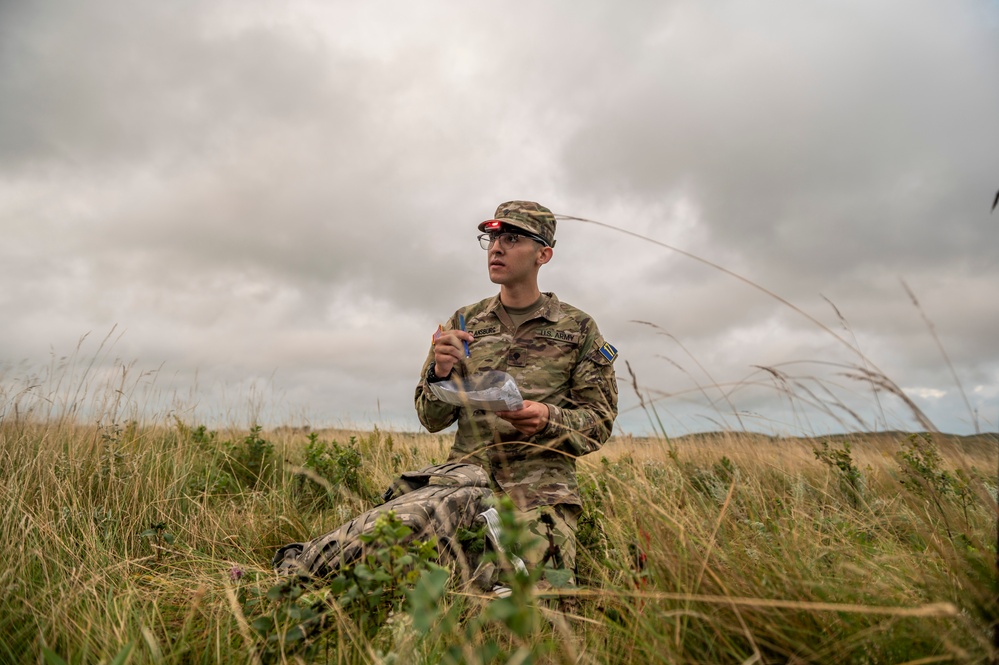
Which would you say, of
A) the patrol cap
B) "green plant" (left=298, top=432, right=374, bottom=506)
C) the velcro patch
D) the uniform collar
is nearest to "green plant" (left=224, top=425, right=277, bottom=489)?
"green plant" (left=298, top=432, right=374, bottom=506)

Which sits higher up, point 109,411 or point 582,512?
point 109,411

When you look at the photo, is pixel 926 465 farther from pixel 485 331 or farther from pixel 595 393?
pixel 485 331

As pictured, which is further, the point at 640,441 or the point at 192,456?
the point at 640,441

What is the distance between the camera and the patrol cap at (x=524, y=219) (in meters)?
4.05

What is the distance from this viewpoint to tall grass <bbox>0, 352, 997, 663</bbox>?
163cm

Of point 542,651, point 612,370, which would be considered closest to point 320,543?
point 542,651

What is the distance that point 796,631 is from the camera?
1.63m

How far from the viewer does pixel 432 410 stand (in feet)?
12.6

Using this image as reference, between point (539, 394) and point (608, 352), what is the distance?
23.6 inches

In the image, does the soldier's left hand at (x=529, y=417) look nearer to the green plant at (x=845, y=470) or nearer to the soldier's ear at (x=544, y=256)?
the soldier's ear at (x=544, y=256)

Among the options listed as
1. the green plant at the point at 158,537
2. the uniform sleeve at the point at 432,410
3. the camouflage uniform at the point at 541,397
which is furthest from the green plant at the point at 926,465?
the green plant at the point at 158,537

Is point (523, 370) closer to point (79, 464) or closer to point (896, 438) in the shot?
point (896, 438)

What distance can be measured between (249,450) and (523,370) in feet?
10.3

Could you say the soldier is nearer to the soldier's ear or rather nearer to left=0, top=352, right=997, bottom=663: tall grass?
the soldier's ear
